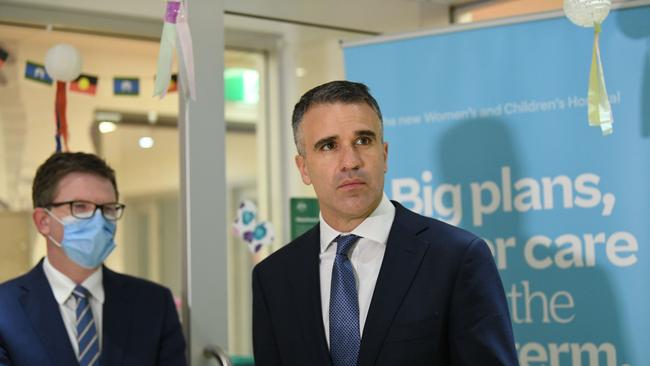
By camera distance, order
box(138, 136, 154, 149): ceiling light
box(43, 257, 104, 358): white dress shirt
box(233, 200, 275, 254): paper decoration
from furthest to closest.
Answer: box(138, 136, 154, 149): ceiling light < box(233, 200, 275, 254): paper decoration < box(43, 257, 104, 358): white dress shirt

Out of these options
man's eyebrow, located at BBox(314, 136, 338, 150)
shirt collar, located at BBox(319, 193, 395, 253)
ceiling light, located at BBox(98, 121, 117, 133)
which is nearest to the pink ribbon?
man's eyebrow, located at BBox(314, 136, 338, 150)

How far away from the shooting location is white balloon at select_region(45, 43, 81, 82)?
402 centimetres

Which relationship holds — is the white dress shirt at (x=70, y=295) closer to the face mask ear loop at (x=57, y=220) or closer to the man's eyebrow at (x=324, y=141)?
the face mask ear loop at (x=57, y=220)

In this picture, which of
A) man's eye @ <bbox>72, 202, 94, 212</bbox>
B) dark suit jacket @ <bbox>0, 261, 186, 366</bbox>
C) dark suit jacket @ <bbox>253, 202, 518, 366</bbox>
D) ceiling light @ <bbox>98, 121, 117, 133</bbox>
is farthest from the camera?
ceiling light @ <bbox>98, 121, 117, 133</bbox>

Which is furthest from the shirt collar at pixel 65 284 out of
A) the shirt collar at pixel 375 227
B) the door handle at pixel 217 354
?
the shirt collar at pixel 375 227

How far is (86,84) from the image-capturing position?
475 cm

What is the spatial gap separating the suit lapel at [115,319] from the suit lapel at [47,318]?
131 millimetres

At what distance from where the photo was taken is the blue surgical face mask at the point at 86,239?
329 cm

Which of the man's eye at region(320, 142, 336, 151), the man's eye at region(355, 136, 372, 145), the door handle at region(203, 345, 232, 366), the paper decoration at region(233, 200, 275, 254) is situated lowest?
the door handle at region(203, 345, 232, 366)

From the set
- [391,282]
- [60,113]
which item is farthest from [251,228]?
[391,282]

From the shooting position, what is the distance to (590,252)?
3.34 metres

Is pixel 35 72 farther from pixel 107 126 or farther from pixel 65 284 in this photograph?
pixel 65 284

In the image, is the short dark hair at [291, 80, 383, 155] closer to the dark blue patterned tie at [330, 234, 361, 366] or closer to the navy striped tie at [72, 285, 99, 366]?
the dark blue patterned tie at [330, 234, 361, 366]

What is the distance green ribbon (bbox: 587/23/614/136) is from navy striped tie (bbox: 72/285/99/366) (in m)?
1.91
